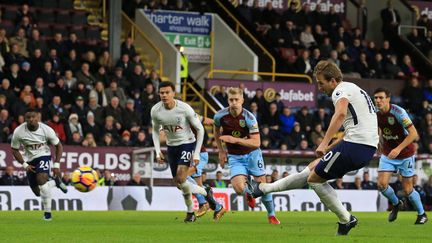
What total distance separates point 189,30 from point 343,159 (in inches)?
982

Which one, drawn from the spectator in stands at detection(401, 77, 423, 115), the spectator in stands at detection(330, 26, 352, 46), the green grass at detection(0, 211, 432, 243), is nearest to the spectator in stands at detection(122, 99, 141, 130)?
the spectator in stands at detection(401, 77, 423, 115)

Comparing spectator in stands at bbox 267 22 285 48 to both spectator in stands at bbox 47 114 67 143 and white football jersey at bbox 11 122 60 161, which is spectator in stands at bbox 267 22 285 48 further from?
white football jersey at bbox 11 122 60 161

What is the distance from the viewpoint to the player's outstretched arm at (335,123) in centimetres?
1268

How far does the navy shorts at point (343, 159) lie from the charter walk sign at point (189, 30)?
24.4 metres

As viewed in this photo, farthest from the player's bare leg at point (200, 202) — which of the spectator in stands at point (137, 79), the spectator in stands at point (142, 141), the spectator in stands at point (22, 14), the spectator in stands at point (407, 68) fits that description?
the spectator in stands at point (407, 68)

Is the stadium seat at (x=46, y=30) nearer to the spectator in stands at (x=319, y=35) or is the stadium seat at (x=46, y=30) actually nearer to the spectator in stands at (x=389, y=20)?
the spectator in stands at (x=319, y=35)

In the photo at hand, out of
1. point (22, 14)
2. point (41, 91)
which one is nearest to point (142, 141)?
point (41, 91)

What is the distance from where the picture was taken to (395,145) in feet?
63.7

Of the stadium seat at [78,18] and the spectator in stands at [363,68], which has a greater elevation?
the stadium seat at [78,18]

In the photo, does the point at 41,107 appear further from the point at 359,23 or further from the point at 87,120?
the point at 359,23

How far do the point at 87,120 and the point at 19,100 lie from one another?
6.58ft

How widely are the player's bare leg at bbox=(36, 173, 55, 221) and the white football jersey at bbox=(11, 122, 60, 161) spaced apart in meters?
0.45

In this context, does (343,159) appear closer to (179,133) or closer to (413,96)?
(179,133)

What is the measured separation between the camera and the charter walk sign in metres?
37.2
